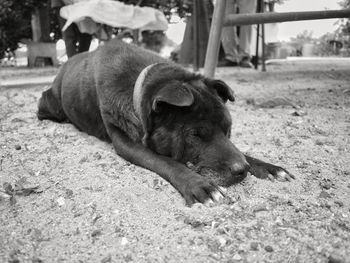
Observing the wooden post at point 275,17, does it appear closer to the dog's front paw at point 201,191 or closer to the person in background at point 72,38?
the dog's front paw at point 201,191

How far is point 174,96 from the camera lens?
217cm

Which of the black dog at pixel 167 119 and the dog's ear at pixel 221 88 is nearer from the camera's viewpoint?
the black dog at pixel 167 119

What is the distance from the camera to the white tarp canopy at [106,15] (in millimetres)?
7703

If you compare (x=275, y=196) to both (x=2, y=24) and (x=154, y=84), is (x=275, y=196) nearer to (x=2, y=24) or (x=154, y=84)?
(x=154, y=84)

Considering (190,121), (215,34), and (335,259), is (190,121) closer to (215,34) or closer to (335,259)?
(335,259)

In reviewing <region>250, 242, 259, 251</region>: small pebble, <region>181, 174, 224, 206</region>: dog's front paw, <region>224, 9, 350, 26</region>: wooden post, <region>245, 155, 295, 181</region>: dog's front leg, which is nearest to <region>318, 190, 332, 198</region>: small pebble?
<region>245, 155, 295, 181</region>: dog's front leg

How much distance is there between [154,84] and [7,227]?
1.22 m

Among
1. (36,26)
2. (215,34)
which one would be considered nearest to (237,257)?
(215,34)

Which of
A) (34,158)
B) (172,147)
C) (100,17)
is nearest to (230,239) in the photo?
(172,147)

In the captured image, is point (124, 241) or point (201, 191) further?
point (201, 191)

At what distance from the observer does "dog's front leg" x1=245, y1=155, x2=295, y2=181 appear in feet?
7.50

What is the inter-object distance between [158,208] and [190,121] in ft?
2.03

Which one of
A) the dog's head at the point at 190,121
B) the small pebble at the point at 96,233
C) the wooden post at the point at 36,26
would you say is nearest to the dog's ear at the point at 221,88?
the dog's head at the point at 190,121

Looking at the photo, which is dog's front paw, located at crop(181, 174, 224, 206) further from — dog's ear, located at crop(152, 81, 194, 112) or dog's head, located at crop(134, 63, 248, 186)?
dog's ear, located at crop(152, 81, 194, 112)
